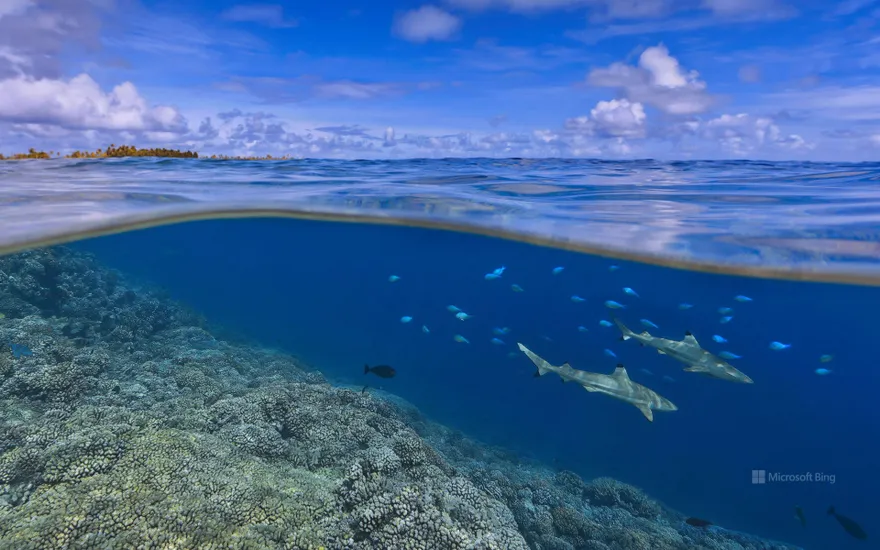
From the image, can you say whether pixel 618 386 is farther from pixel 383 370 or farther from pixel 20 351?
pixel 20 351

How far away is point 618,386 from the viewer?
Result: 740 cm

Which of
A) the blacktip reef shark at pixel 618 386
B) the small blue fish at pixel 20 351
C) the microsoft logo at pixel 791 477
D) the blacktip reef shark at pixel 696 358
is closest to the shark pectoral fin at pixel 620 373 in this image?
the blacktip reef shark at pixel 618 386

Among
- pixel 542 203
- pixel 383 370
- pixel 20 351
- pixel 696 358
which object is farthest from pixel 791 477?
pixel 20 351

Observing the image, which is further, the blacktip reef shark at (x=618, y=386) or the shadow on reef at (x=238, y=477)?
the blacktip reef shark at (x=618, y=386)

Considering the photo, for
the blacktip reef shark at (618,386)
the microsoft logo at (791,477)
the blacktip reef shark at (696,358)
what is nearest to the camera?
the blacktip reef shark at (618,386)

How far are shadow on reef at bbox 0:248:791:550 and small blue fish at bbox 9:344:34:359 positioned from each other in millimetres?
192

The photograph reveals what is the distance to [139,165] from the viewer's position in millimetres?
14703

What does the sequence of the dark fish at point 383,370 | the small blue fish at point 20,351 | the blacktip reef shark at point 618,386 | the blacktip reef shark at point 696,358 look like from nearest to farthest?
the blacktip reef shark at point 618,386 < the blacktip reef shark at point 696,358 < the small blue fish at point 20,351 < the dark fish at point 383,370

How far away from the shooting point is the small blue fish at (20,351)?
8570 millimetres

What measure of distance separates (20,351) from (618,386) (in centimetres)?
1131

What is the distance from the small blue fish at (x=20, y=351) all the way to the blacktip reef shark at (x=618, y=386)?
31.5 feet

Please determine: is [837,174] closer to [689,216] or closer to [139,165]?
[689,216]

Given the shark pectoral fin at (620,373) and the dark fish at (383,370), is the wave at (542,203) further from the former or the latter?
the dark fish at (383,370)

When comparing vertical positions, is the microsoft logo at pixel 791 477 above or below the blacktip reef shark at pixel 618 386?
below
